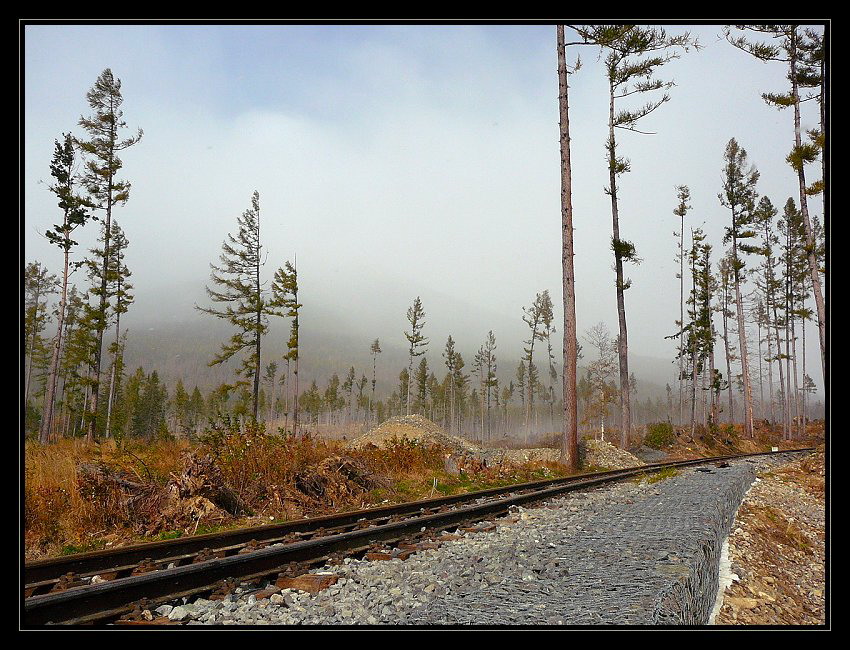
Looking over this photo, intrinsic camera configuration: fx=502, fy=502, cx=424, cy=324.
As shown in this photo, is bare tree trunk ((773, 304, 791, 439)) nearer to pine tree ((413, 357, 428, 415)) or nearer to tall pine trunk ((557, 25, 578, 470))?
tall pine trunk ((557, 25, 578, 470))

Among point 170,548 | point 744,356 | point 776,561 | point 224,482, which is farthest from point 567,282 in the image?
point 744,356

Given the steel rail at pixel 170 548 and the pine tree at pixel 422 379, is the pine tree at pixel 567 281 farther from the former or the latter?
the pine tree at pixel 422 379

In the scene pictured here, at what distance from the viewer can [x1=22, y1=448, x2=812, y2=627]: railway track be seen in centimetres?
320

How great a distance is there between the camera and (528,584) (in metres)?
3.77

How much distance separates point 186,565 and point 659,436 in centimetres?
2691

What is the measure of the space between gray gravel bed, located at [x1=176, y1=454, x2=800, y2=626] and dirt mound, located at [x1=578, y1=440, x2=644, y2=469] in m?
11.5

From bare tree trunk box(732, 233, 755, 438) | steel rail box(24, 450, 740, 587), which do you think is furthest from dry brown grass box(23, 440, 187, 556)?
bare tree trunk box(732, 233, 755, 438)

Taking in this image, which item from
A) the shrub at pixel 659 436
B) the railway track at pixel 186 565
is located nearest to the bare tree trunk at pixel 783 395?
the shrub at pixel 659 436

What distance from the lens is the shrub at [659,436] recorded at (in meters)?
26.4

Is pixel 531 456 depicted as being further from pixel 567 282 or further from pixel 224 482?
pixel 224 482

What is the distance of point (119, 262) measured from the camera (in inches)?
1246
